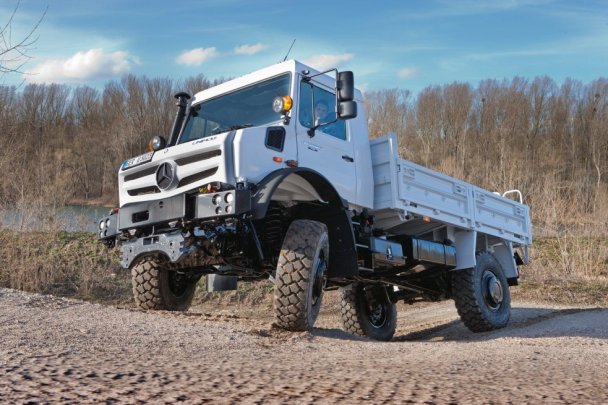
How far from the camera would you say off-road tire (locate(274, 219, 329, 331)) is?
5.57 meters

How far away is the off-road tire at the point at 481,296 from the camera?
26.8 ft

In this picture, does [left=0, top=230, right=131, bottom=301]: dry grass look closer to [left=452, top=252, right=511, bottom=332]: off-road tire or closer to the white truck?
the white truck

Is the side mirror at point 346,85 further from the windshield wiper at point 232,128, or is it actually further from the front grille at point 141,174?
the front grille at point 141,174

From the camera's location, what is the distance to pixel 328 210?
21.2ft

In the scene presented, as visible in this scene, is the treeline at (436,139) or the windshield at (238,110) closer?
the windshield at (238,110)

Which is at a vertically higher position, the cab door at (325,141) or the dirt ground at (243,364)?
the cab door at (325,141)

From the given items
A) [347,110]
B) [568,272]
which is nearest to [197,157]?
[347,110]

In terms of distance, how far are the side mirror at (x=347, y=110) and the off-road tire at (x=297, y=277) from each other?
4.11 feet

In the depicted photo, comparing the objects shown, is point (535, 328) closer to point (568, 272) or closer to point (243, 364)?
point (243, 364)

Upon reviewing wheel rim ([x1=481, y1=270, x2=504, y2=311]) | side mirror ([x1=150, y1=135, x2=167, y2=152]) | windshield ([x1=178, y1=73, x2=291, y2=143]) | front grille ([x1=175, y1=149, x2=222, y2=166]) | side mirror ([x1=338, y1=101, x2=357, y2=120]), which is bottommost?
wheel rim ([x1=481, y1=270, x2=504, y2=311])

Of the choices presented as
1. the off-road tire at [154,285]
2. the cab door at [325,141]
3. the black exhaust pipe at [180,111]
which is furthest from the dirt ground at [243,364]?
the black exhaust pipe at [180,111]

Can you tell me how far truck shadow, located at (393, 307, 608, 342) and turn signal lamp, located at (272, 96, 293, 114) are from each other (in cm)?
342

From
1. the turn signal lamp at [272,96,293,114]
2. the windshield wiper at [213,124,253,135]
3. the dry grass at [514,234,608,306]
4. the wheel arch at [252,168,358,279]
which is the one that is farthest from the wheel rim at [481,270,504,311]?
the dry grass at [514,234,608,306]

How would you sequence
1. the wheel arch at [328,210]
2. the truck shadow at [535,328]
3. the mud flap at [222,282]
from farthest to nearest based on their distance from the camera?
the truck shadow at [535,328], the mud flap at [222,282], the wheel arch at [328,210]
